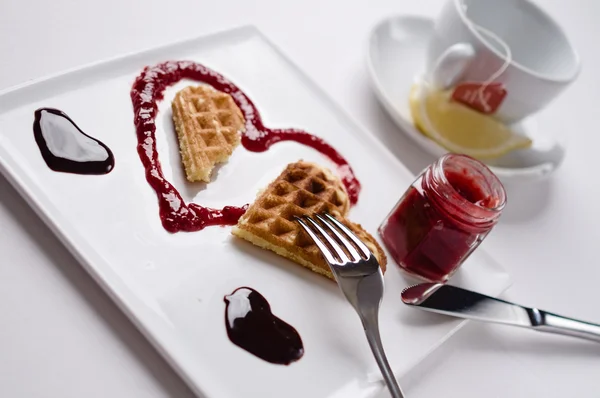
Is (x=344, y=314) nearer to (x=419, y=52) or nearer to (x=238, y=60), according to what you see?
(x=238, y=60)

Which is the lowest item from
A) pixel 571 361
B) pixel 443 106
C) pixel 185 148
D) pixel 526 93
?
pixel 571 361

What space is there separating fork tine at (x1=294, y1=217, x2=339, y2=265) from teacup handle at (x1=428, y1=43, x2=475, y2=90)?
0.80m

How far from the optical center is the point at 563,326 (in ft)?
4.91

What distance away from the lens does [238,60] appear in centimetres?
179

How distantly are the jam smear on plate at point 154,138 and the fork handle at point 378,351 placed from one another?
41cm

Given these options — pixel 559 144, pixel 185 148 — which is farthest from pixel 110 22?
pixel 559 144

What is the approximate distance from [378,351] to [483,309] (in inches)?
15.3

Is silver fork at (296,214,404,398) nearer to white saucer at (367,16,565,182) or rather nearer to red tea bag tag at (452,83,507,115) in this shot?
white saucer at (367,16,565,182)

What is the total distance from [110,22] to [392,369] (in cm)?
135

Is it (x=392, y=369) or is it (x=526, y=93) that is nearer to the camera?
(x=392, y=369)

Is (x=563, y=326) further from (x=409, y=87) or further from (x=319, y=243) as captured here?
(x=409, y=87)

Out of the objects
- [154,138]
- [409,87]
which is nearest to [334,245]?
[154,138]

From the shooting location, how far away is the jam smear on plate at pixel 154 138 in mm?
1305

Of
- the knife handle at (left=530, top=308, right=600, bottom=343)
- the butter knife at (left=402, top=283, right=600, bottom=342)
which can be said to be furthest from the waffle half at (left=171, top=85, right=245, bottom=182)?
the knife handle at (left=530, top=308, right=600, bottom=343)
